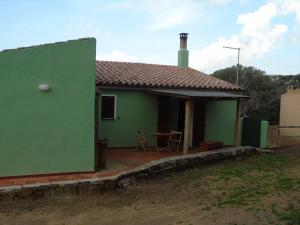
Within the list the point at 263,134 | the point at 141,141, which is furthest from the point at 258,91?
the point at 141,141

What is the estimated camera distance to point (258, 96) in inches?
1554

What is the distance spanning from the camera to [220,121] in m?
17.9

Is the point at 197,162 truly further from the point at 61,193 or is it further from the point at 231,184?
the point at 61,193

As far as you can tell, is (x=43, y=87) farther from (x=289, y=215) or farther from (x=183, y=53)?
(x=183, y=53)

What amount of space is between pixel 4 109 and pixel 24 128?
0.68 m

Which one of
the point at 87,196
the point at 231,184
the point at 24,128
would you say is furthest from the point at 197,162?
the point at 24,128

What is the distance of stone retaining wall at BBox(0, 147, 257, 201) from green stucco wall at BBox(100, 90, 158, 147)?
3.30 metres

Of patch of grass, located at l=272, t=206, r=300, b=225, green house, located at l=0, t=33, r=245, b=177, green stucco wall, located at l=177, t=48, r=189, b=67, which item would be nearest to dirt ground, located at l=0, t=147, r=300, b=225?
patch of grass, located at l=272, t=206, r=300, b=225

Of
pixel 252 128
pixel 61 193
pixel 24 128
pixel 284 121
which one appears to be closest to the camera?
pixel 61 193

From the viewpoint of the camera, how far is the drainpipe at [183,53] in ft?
69.8

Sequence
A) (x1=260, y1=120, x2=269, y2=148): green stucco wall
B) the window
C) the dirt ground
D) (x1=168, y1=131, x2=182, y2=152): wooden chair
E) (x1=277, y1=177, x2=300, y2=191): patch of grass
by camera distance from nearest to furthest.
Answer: the dirt ground
(x1=277, y1=177, x2=300, y2=191): patch of grass
(x1=168, y1=131, x2=182, y2=152): wooden chair
the window
(x1=260, y1=120, x2=269, y2=148): green stucco wall

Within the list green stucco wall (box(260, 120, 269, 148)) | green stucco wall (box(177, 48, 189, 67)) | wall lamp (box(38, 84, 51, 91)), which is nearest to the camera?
wall lamp (box(38, 84, 51, 91))

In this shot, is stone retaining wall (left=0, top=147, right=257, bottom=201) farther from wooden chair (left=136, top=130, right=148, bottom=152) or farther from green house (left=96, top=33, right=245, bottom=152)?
wooden chair (left=136, top=130, right=148, bottom=152)

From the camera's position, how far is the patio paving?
10211mm
